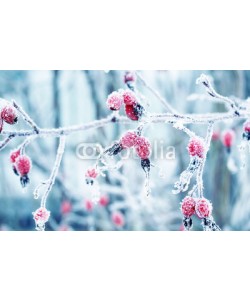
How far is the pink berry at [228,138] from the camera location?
162 cm

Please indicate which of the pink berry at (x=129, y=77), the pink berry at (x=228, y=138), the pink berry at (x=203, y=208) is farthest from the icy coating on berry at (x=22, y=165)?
the pink berry at (x=228, y=138)

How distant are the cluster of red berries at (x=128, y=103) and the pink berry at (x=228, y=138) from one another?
58cm

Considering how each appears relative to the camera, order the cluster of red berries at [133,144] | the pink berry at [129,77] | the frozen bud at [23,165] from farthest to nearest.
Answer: the pink berry at [129,77] < the frozen bud at [23,165] < the cluster of red berries at [133,144]

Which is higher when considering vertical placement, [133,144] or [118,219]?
[133,144]

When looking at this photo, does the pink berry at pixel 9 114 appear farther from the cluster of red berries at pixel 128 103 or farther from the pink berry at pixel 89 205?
the pink berry at pixel 89 205

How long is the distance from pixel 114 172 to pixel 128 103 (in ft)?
1.93

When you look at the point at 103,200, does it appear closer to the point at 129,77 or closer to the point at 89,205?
the point at 89,205

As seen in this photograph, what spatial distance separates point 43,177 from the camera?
5.93 feet

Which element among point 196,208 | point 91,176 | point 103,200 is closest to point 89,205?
point 103,200

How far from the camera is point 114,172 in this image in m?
1.69

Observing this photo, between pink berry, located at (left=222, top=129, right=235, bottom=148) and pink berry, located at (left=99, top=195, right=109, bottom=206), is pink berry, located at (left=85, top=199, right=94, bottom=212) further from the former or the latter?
pink berry, located at (left=222, top=129, right=235, bottom=148)

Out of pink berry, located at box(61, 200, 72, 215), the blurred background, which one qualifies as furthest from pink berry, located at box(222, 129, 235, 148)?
pink berry, located at box(61, 200, 72, 215)
